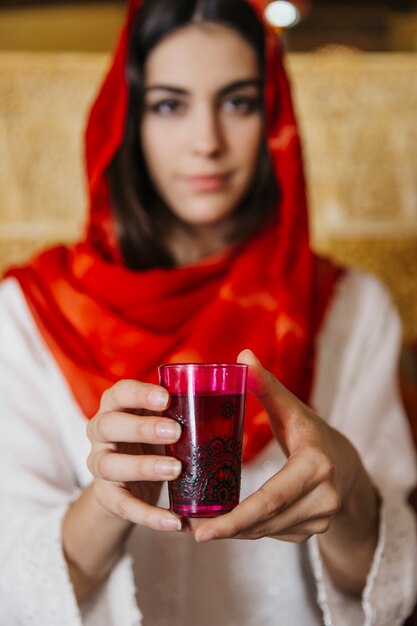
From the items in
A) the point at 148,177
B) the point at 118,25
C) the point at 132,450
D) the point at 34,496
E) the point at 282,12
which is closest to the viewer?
the point at 132,450

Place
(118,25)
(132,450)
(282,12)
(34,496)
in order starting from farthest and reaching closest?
(118,25) < (282,12) < (34,496) < (132,450)

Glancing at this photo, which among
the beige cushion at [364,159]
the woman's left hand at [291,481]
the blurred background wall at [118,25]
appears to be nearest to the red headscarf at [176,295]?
the woman's left hand at [291,481]

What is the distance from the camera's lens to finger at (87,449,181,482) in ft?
1.69

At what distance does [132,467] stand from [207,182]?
0.58 m

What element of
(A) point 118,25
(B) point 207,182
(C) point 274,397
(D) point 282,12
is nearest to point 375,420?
(B) point 207,182

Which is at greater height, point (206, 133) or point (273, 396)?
point (206, 133)

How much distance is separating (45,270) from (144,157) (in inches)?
9.2

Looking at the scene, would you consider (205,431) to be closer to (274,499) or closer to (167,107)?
(274,499)

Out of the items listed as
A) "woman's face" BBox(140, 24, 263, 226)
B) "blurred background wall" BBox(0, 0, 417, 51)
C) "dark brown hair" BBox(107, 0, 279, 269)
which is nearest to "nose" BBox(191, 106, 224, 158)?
"woman's face" BBox(140, 24, 263, 226)

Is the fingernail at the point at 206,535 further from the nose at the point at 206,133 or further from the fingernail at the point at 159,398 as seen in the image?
the nose at the point at 206,133

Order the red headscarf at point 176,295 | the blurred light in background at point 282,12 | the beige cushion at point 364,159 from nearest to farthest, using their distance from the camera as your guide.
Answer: the red headscarf at point 176,295 < the beige cushion at point 364,159 < the blurred light in background at point 282,12

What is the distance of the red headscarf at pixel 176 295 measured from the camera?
3.26ft

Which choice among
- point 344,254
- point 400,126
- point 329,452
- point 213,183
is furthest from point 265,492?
point 400,126

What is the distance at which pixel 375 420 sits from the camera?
1.07 meters
